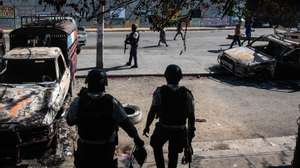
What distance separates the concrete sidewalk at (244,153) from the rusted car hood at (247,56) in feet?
20.5

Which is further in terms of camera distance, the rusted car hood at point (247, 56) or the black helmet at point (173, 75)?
the rusted car hood at point (247, 56)

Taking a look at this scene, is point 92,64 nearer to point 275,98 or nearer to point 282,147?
point 275,98

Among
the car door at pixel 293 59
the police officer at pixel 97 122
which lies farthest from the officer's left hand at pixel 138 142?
the car door at pixel 293 59

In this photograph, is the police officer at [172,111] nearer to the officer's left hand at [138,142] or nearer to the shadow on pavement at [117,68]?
the officer's left hand at [138,142]

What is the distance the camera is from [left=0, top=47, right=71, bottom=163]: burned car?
8.31 metres

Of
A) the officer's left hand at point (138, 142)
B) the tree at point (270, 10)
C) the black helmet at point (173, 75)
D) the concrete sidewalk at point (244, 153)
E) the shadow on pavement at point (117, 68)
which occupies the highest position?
the tree at point (270, 10)

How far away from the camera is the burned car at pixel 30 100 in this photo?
831 cm

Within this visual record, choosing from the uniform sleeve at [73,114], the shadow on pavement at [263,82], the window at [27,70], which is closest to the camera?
the uniform sleeve at [73,114]

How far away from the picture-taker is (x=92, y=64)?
1873 centimetres

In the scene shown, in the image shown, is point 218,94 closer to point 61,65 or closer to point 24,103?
point 61,65

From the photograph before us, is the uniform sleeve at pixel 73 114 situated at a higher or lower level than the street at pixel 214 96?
higher

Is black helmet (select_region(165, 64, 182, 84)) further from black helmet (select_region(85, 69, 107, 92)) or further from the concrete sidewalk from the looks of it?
the concrete sidewalk

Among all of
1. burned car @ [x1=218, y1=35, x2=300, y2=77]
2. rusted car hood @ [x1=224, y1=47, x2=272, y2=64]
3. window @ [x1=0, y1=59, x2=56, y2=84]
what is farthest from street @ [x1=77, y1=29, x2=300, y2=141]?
window @ [x1=0, y1=59, x2=56, y2=84]

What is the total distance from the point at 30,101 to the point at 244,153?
14.1 feet
